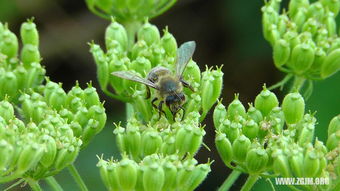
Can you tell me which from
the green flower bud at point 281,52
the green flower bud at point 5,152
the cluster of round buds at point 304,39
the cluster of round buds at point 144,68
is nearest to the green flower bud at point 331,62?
the cluster of round buds at point 304,39

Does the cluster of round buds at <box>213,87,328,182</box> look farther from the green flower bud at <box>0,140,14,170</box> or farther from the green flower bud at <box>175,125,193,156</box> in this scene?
the green flower bud at <box>0,140,14,170</box>

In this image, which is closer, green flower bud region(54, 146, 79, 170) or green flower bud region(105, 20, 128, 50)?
green flower bud region(54, 146, 79, 170)

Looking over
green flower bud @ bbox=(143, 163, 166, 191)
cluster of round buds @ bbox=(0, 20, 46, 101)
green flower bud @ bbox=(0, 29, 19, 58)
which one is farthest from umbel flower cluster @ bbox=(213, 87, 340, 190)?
green flower bud @ bbox=(0, 29, 19, 58)

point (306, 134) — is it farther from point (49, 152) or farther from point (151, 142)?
point (49, 152)

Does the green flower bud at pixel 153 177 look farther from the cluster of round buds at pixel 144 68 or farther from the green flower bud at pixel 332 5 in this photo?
the green flower bud at pixel 332 5

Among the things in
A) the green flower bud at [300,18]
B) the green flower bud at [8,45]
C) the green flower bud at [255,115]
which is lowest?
the green flower bud at [255,115]

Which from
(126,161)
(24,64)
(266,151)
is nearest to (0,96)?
(24,64)

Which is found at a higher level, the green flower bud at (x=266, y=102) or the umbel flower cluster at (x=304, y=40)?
the umbel flower cluster at (x=304, y=40)
